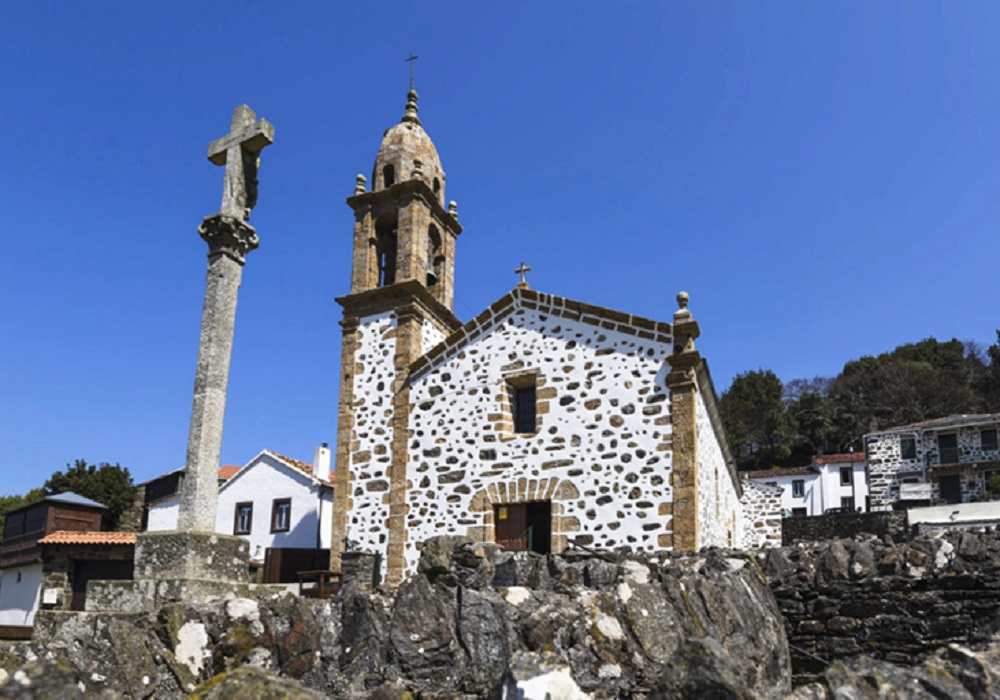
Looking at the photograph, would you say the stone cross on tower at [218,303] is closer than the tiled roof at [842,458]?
Yes

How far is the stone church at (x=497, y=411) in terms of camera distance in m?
16.0

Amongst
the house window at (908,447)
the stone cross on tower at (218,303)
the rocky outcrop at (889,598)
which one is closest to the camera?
the rocky outcrop at (889,598)

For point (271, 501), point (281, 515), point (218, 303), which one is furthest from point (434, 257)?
point (271, 501)

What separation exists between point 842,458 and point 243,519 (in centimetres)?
3962

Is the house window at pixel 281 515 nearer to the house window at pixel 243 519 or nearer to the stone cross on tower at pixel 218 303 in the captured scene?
the house window at pixel 243 519

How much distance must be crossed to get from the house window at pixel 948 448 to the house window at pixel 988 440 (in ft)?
3.88

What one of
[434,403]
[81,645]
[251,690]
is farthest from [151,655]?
[434,403]

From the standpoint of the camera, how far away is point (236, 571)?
797 cm

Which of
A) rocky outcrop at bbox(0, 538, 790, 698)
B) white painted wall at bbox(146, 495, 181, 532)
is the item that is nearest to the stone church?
rocky outcrop at bbox(0, 538, 790, 698)

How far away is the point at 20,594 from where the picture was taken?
30.2 metres

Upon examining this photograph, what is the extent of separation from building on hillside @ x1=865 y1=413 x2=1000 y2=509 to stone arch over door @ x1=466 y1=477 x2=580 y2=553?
103 feet

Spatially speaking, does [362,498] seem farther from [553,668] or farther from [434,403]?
[553,668]

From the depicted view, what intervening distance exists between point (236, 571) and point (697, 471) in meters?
10.1

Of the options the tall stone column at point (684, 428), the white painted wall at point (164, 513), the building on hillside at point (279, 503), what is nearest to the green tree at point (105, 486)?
the white painted wall at point (164, 513)
